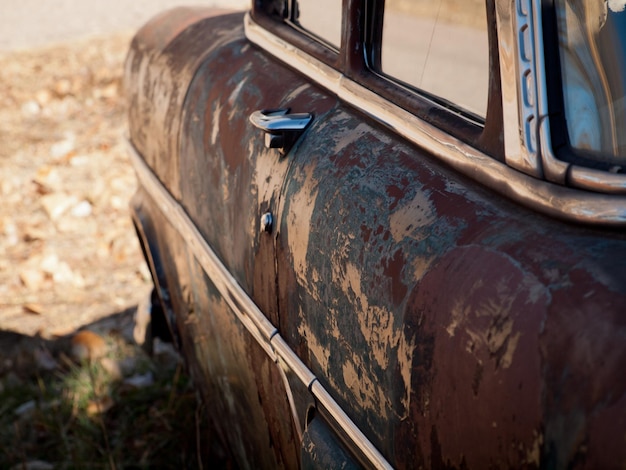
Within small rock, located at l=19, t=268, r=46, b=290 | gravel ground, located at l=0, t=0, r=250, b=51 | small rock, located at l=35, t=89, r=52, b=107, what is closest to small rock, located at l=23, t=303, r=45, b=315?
small rock, located at l=19, t=268, r=46, b=290

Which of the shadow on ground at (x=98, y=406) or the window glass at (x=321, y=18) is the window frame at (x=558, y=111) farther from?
the shadow on ground at (x=98, y=406)

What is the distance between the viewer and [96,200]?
5395 mm

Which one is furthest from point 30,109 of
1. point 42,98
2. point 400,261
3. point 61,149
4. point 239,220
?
point 400,261

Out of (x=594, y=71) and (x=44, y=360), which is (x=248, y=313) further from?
(x=44, y=360)

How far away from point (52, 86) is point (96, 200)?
6.77 feet

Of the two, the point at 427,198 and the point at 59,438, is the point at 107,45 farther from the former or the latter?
the point at 427,198

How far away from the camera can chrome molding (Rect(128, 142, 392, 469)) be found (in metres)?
1.37

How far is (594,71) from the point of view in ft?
3.92

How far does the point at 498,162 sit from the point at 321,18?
0.92 metres

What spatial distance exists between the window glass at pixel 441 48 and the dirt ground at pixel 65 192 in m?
2.94

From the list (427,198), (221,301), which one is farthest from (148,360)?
(427,198)

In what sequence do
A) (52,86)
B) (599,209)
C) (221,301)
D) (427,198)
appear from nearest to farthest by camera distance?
(599,209)
(427,198)
(221,301)
(52,86)

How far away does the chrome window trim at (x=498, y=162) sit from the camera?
109 cm

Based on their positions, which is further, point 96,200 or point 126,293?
point 96,200
